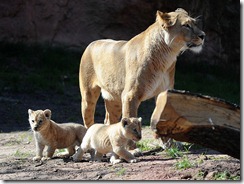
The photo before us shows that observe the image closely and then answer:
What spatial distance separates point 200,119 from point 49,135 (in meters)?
2.67

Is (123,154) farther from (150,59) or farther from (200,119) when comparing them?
(200,119)

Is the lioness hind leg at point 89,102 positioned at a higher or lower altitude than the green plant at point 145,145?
higher

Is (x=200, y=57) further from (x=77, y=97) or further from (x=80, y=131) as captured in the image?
(x=80, y=131)

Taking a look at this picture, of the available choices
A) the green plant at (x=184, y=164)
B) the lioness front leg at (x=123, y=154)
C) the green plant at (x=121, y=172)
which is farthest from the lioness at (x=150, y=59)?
the green plant at (x=184, y=164)

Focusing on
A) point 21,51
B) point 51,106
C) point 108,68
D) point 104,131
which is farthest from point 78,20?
point 104,131

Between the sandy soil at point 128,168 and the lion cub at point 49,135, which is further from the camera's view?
the lion cub at point 49,135

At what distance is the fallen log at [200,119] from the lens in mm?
5250

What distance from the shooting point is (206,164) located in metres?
6.05

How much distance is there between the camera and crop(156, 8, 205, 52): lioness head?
7406 millimetres

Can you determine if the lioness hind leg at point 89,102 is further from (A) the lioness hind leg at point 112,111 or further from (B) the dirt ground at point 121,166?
(B) the dirt ground at point 121,166

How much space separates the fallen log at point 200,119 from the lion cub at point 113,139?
1.24m

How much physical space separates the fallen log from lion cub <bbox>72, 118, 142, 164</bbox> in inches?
48.7

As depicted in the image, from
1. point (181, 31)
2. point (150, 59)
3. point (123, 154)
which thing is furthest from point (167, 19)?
point (123, 154)

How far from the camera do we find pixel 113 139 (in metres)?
6.77
